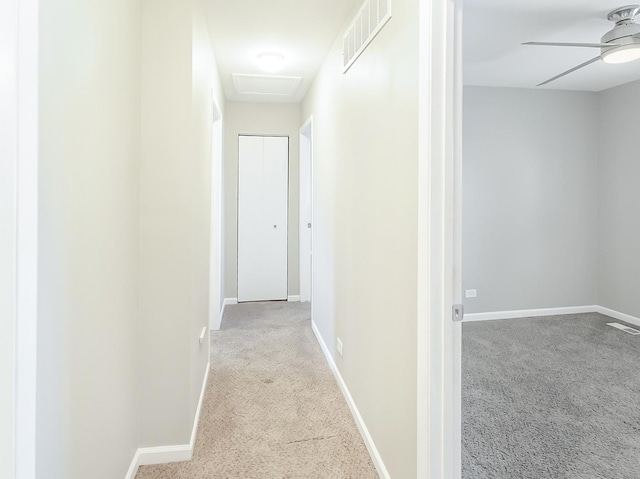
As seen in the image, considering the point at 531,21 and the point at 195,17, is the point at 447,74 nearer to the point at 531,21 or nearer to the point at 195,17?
the point at 195,17

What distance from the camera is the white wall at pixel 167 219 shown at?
6.38ft

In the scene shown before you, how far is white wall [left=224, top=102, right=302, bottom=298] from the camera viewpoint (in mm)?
5027

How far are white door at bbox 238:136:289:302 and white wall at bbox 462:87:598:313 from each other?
89.8 inches

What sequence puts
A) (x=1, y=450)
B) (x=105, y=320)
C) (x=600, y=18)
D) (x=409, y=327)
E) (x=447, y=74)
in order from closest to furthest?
(x=1, y=450)
(x=447, y=74)
(x=105, y=320)
(x=409, y=327)
(x=600, y=18)

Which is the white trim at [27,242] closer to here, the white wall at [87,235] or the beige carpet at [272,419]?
the white wall at [87,235]

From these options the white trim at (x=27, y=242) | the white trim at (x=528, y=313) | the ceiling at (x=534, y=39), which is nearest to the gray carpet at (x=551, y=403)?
the white trim at (x=528, y=313)

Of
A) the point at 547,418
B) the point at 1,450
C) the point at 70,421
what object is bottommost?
the point at 547,418

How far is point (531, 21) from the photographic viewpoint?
9.30 feet

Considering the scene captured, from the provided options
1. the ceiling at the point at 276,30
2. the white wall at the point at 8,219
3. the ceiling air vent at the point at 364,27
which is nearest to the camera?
the white wall at the point at 8,219

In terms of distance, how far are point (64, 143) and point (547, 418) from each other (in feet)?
9.22

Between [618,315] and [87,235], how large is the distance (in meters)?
5.28

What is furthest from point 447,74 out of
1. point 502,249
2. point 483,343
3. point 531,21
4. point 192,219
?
point 502,249

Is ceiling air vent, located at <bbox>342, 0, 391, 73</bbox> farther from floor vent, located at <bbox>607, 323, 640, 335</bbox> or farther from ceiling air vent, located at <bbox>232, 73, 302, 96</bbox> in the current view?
floor vent, located at <bbox>607, 323, 640, 335</bbox>

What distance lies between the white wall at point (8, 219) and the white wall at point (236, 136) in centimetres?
427
